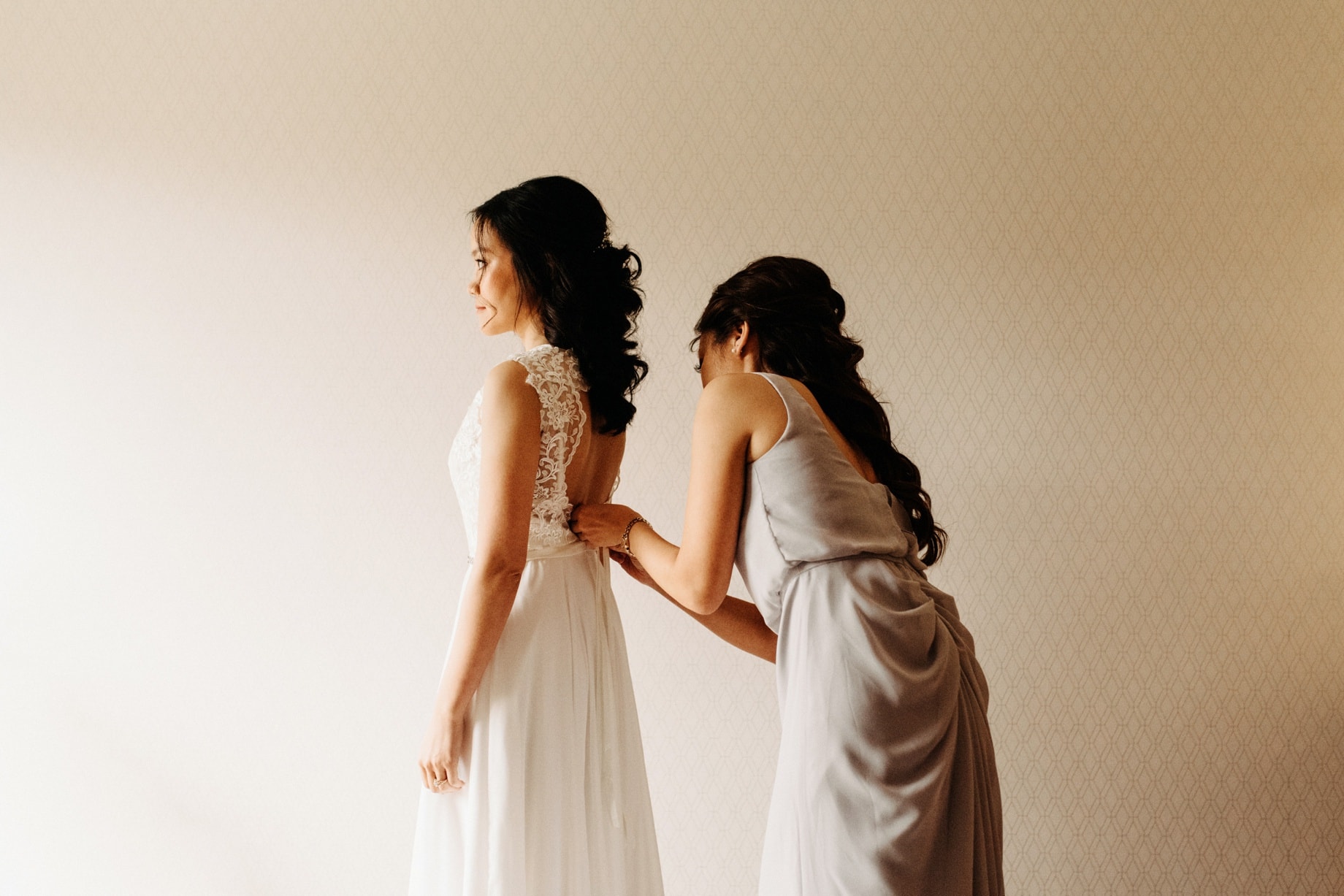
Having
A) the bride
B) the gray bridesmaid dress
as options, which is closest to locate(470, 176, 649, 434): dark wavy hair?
the bride

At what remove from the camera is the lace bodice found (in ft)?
4.51

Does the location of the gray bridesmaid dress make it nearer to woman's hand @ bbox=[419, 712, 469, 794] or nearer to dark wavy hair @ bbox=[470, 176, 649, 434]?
dark wavy hair @ bbox=[470, 176, 649, 434]

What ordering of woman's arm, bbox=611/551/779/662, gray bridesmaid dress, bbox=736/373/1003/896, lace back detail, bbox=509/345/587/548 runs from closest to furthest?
gray bridesmaid dress, bbox=736/373/1003/896 → lace back detail, bbox=509/345/587/548 → woman's arm, bbox=611/551/779/662

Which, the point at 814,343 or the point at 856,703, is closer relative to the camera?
the point at 856,703

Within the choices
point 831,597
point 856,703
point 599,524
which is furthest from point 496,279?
point 856,703

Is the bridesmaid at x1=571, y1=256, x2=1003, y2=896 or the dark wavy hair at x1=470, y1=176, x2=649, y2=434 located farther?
the dark wavy hair at x1=470, y1=176, x2=649, y2=434

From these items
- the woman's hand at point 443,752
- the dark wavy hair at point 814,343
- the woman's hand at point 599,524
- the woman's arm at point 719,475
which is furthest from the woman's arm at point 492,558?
the dark wavy hair at point 814,343

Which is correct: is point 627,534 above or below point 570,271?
below

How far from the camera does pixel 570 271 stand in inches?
56.5

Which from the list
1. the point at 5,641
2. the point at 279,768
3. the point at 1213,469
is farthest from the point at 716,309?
the point at 5,641

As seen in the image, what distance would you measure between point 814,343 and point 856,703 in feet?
1.79

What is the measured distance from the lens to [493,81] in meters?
2.17

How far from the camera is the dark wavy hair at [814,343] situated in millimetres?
1419

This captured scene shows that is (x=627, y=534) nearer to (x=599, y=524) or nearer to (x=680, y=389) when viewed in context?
(x=599, y=524)
